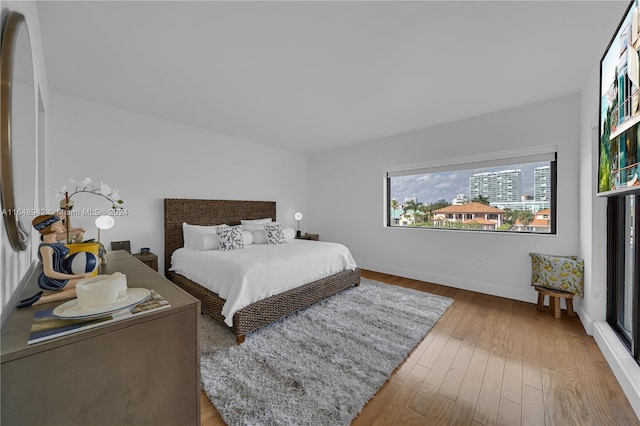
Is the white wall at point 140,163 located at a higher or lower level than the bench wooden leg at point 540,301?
higher

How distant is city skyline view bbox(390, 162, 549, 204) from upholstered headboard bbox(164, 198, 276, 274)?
250 cm

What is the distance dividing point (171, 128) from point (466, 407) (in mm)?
4311

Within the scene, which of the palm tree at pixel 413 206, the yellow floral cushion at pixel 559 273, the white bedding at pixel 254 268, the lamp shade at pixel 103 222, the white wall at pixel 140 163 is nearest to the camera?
the white bedding at pixel 254 268

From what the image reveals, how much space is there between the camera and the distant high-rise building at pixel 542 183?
2.99m

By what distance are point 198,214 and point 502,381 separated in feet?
12.7

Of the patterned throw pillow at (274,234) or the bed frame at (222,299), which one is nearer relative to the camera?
the bed frame at (222,299)

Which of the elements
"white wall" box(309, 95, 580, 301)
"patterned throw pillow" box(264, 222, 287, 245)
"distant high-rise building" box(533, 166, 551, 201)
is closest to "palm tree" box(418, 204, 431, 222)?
→ "white wall" box(309, 95, 580, 301)

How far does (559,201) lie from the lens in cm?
282

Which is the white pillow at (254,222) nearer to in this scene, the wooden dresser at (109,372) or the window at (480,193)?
the window at (480,193)

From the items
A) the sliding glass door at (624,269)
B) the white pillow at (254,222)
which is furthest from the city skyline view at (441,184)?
the white pillow at (254,222)

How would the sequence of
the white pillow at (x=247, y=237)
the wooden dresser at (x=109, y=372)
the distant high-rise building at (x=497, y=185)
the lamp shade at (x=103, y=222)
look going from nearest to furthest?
the wooden dresser at (x=109, y=372), the lamp shade at (x=103, y=222), the distant high-rise building at (x=497, y=185), the white pillow at (x=247, y=237)

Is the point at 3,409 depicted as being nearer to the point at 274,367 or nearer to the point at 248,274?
the point at 274,367

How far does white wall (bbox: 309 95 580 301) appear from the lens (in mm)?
2793

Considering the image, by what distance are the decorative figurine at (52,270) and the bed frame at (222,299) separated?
1320 millimetres
